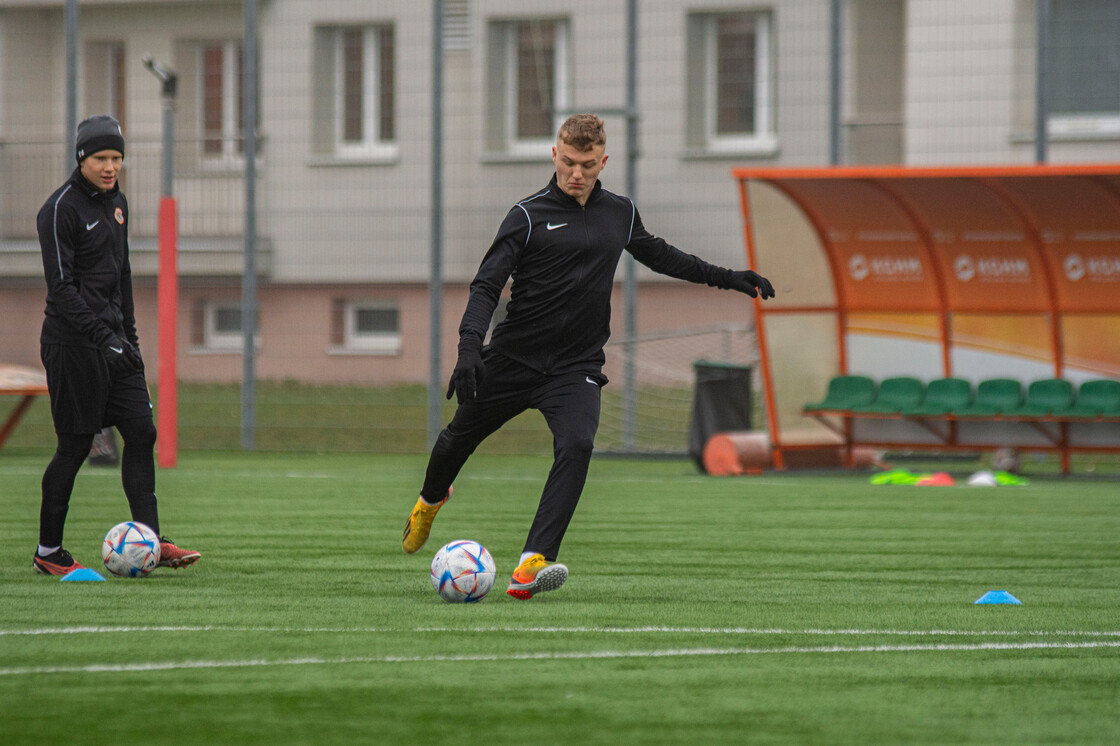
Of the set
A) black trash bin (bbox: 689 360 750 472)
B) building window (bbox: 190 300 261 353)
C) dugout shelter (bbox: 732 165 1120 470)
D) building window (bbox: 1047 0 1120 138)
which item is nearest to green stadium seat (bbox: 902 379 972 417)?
dugout shelter (bbox: 732 165 1120 470)

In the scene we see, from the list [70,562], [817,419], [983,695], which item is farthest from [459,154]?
[983,695]

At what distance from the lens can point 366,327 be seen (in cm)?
1886

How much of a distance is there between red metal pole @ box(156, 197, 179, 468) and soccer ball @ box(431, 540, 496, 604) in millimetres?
8966

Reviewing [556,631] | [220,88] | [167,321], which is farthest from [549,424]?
[220,88]

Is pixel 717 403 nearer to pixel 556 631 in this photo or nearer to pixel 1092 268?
pixel 1092 268

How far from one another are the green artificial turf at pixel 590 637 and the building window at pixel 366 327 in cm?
849

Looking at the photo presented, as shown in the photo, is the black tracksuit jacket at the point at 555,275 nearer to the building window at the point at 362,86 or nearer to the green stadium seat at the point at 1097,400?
the green stadium seat at the point at 1097,400

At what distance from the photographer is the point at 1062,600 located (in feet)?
20.7

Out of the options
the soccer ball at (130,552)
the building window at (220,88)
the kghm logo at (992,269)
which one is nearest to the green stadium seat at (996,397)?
the kghm logo at (992,269)

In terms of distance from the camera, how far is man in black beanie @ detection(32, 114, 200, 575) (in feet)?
21.6

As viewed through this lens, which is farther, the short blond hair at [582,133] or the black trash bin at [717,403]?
the black trash bin at [717,403]

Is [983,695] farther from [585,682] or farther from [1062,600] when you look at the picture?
[1062,600]

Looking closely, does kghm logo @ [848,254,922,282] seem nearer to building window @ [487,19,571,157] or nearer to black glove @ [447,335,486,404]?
building window @ [487,19,571,157]

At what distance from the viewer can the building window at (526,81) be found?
2044 cm
